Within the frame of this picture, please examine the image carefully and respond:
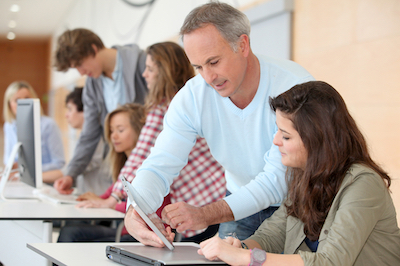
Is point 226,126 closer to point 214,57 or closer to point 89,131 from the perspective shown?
point 214,57

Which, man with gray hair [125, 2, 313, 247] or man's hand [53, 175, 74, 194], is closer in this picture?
man with gray hair [125, 2, 313, 247]

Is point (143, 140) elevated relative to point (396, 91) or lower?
lower

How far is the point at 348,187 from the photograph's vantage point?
106 cm

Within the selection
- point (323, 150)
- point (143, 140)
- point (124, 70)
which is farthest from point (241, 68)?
point (124, 70)

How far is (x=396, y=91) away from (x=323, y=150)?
1067 mm

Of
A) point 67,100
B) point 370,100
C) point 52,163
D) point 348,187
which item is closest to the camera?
point 348,187

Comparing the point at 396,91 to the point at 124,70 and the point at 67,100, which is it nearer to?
the point at 124,70

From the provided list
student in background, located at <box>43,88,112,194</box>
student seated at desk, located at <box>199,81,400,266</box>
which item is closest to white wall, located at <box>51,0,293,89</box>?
student in background, located at <box>43,88,112,194</box>

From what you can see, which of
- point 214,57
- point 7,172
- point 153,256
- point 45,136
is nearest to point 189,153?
point 214,57

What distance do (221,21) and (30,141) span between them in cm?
138

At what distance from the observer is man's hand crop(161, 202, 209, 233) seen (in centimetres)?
119

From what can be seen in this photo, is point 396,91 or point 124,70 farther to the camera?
point 124,70

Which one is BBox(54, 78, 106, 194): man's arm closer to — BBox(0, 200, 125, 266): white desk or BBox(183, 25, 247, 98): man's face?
BBox(0, 200, 125, 266): white desk

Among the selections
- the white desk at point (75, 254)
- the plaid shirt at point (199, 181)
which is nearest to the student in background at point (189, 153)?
the plaid shirt at point (199, 181)
